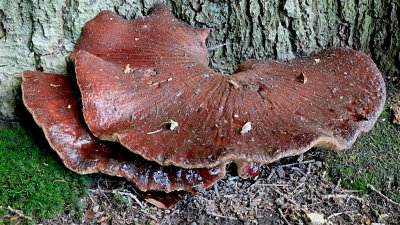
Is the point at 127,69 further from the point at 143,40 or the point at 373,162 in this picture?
the point at 373,162

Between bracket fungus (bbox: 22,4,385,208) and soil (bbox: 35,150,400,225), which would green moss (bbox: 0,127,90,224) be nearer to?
soil (bbox: 35,150,400,225)

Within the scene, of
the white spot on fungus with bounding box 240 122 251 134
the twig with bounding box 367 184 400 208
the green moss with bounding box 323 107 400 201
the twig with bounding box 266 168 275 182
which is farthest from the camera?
the twig with bounding box 266 168 275 182

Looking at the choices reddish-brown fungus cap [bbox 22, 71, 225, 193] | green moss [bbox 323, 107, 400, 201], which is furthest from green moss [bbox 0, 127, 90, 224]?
green moss [bbox 323, 107, 400, 201]

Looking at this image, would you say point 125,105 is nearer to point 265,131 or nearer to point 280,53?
point 265,131

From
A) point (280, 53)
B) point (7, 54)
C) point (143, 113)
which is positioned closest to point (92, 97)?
point (143, 113)

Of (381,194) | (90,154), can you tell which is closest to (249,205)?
(381,194)

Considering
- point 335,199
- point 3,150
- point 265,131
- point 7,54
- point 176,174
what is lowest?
point 335,199
